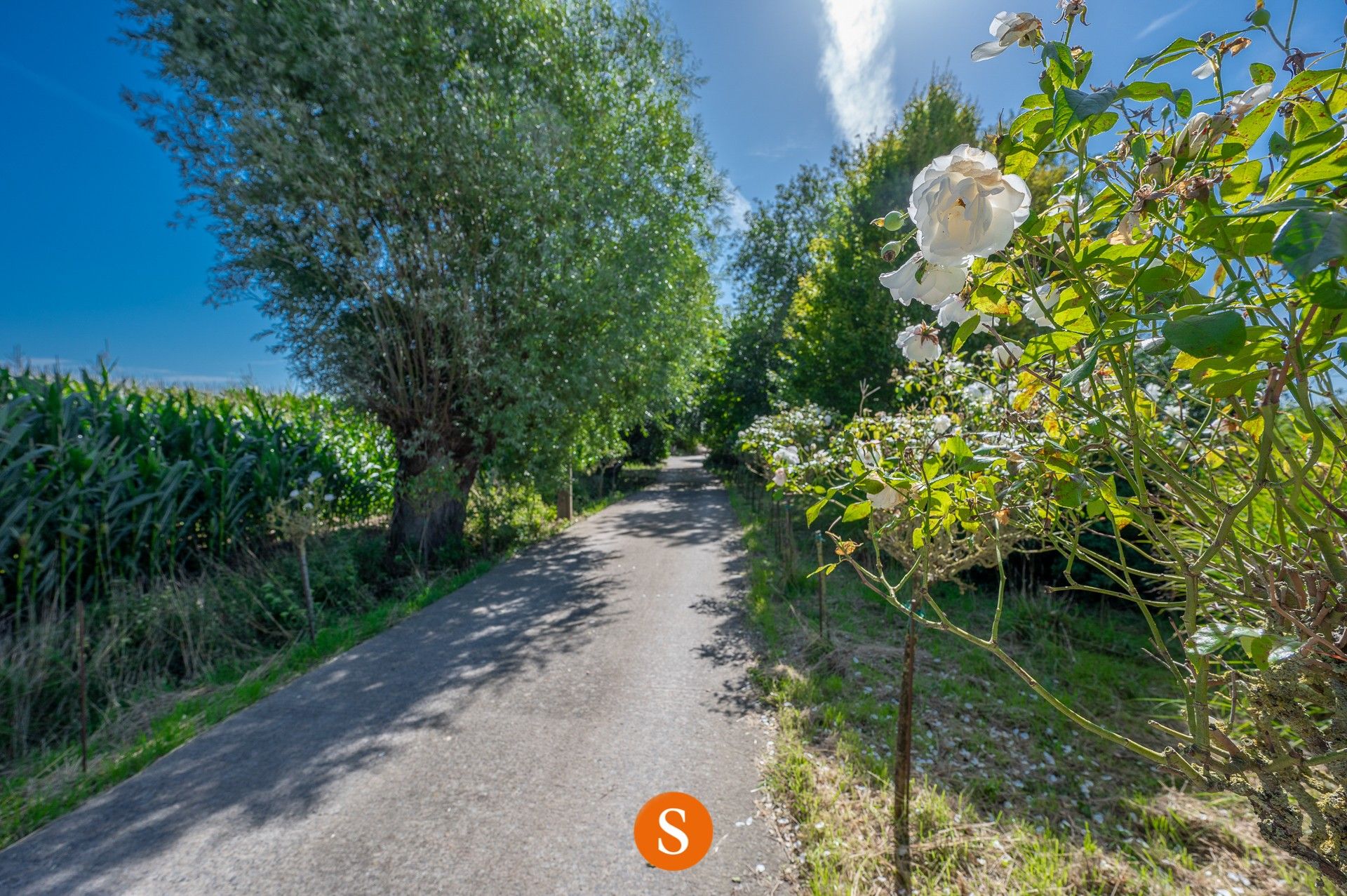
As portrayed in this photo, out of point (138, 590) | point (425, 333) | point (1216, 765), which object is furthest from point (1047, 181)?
point (138, 590)

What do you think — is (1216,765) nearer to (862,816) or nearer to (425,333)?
(862,816)

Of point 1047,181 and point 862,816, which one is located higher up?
point 1047,181

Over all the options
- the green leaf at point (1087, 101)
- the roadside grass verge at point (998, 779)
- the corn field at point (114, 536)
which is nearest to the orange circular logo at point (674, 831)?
the roadside grass verge at point (998, 779)

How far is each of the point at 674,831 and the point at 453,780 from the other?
1263 mm

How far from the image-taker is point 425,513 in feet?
25.3

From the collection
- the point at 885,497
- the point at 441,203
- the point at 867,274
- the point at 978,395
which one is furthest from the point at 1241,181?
the point at 867,274

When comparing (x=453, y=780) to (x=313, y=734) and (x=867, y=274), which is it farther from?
(x=867, y=274)

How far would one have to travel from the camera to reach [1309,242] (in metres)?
0.55

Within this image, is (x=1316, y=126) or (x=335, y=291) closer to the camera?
(x=1316, y=126)

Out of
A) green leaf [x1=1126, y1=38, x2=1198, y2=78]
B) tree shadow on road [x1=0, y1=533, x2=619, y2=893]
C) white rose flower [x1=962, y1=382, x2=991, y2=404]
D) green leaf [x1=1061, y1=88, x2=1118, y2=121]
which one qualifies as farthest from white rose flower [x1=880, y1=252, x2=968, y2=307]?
tree shadow on road [x1=0, y1=533, x2=619, y2=893]

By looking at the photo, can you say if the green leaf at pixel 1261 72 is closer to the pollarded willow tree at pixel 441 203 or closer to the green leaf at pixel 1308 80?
the green leaf at pixel 1308 80

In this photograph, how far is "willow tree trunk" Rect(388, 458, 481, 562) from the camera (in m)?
7.49

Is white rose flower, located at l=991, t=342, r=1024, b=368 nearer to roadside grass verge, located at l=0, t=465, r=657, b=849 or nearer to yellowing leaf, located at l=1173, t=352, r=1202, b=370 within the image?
yellowing leaf, located at l=1173, t=352, r=1202, b=370

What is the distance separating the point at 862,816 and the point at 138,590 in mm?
5891
